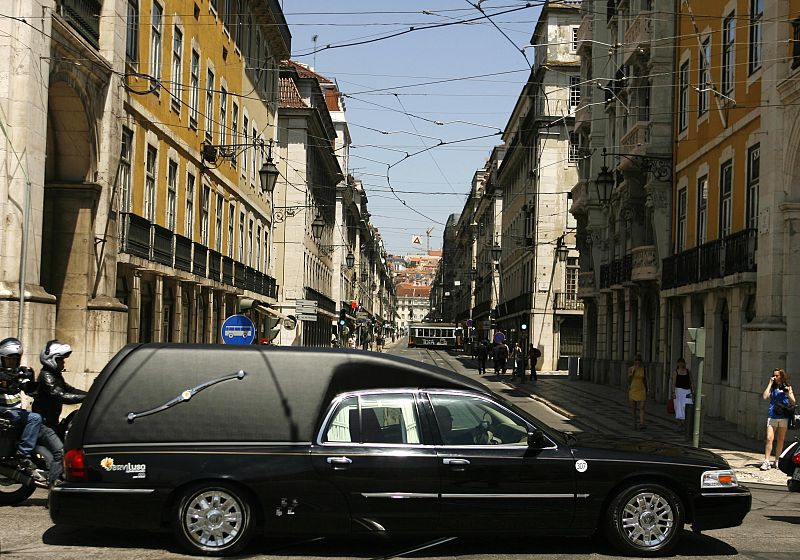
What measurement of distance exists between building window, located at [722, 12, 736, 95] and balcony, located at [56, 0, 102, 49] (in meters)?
15.2

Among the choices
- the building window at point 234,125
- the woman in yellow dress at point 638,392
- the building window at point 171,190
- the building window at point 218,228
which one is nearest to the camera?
the woman in yellow dress at point 638,392

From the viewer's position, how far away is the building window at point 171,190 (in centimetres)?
2900

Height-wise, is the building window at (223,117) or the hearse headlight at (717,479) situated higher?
the building window at (223,117)

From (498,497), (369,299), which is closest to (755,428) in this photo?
(498,497)

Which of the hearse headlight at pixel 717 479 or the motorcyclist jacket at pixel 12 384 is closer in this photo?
the hearse headlight at pixel 717 479

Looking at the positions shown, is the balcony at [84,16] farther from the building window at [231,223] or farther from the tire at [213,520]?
the building window at [231,223]

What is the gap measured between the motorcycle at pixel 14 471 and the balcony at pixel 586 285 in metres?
37.6

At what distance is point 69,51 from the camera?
19.8m

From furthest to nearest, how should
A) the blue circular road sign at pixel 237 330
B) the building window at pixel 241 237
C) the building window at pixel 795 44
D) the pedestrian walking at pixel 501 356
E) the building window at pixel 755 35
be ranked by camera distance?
the pedestrian walking at pixel 501 356 < the building window at pixel 241 237 < the building window at pixel 755 35 < the building window at pixel 795 44 < the blue circular road sign at pixel 237 330

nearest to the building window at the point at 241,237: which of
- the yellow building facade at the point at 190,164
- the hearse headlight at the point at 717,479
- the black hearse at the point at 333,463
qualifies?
the yellow building facade at the point at 190,164

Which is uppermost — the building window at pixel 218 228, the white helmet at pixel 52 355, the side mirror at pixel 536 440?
the building window at pixel 218 228

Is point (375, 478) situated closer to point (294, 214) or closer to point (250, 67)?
point (250, 67)

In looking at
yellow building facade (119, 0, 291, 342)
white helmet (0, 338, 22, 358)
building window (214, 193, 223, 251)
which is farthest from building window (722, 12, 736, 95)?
white helmet (0, 338, 22, 358)

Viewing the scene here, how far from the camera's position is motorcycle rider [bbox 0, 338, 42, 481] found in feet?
34.8
